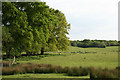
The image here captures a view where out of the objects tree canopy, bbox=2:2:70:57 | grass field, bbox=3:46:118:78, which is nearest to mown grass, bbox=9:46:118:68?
grass field, bbox=3:46:118:78

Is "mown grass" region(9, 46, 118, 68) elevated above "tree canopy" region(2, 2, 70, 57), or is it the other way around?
"tree canopy" region(2, 2, 70, 57)

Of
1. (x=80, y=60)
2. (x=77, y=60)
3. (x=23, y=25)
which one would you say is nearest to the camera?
(x=23, y=25)

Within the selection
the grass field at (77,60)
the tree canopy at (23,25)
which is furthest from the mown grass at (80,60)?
the tree canopy at (23,25)

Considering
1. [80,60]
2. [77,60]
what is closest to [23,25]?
[77,60]

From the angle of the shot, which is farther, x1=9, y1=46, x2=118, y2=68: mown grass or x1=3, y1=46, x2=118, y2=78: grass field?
x1=9, y1=46, x2=118, y2=68: mown grass

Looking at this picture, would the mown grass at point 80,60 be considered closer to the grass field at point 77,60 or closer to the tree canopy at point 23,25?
the grass field at point 77,60

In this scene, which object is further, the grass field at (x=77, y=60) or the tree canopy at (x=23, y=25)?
the tree canopy at (x=23, y=25)

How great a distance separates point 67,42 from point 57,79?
32.5m

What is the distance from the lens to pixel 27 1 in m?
24.4

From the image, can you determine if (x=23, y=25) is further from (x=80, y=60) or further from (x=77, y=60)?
(x=80, y=60)

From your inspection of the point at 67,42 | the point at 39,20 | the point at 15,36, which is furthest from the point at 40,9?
the point at 67,42

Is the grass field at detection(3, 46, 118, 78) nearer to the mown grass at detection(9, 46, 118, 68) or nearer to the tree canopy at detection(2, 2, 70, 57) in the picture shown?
the mown grass at detection(9, 46, 118, 68)

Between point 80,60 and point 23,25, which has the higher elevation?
point 23,25

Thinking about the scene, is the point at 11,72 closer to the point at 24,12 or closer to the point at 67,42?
the point at 24,12
